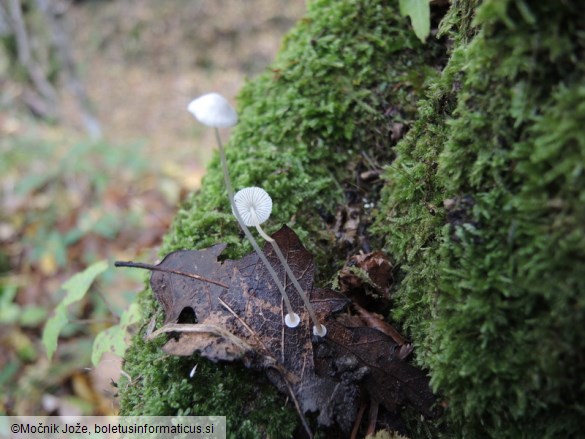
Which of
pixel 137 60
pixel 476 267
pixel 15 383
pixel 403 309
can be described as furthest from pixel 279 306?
pixel 137 60

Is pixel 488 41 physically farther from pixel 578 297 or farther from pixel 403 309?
pixel 403 309

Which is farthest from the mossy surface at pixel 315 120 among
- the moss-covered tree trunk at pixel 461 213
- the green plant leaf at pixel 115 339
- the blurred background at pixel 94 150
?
the blurred background at pixel 94 150

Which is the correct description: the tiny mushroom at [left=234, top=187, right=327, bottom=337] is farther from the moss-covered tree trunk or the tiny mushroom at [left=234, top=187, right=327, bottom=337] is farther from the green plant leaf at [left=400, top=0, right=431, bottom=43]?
the green plant leaf at [left=400, top=0, right=431, bottom=43]

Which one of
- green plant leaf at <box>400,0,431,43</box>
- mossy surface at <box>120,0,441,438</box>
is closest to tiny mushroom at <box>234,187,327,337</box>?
mossy surface at <box>120,0,441,438</box>

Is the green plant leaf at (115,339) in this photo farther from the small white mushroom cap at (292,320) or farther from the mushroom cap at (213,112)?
the mushroom cap at (213,112)

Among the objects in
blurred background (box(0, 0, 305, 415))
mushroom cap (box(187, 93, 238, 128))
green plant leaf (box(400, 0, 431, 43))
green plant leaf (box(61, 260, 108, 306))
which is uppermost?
green plant leaf (box(400, 0, 431, 43))

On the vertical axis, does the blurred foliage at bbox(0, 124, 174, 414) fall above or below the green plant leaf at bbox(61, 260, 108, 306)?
below

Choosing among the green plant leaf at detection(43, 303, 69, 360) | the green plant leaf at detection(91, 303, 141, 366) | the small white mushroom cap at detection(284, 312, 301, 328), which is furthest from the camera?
the green plant leaf at detection(43, 303, 69, 360)
